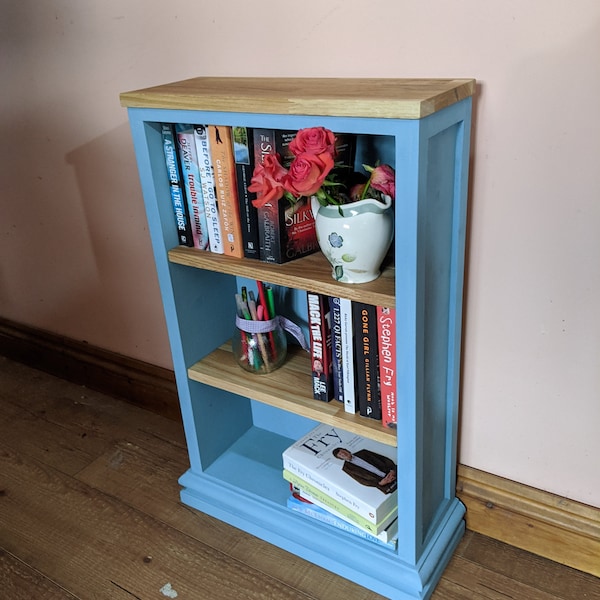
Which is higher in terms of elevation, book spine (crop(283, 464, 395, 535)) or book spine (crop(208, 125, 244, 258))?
book spine (crop(208, 125, 244, 258))

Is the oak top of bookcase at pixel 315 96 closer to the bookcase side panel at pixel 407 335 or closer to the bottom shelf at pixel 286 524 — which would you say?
the bookcase side panel at pixel 407 335

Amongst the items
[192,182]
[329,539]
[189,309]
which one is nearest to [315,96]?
[192,182]

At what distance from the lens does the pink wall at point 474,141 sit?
947 mm

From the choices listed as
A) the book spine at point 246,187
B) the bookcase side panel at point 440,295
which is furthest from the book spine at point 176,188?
the bookcase side panel at point 440,295

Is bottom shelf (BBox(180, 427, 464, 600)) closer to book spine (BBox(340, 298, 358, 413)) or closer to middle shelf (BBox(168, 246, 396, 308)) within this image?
book spine (BBox(340, 298, 358, 413))

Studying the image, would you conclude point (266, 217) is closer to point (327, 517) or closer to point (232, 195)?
point (232, 195)

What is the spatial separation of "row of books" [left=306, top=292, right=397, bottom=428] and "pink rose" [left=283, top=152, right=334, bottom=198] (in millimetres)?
222

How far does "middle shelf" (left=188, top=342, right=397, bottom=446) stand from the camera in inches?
43.4

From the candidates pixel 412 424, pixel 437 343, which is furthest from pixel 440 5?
pixel 412 424

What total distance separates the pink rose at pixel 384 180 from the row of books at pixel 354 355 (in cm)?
18

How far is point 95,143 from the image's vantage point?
1.48m

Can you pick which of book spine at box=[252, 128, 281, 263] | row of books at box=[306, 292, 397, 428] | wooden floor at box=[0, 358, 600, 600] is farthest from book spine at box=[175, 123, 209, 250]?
wooden floor at box=[0, 358, 600, 600]

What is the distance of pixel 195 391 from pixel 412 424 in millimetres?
496

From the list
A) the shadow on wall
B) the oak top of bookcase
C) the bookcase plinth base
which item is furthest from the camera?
the shadow on wall
